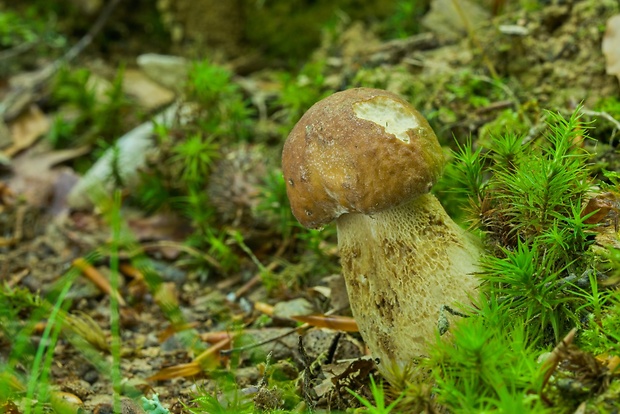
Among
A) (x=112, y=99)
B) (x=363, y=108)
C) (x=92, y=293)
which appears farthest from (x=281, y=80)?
(x=363, y=108)

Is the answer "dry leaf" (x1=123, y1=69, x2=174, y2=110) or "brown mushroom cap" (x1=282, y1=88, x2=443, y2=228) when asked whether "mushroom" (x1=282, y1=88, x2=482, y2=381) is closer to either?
"brown mushroom cap" (x1=282, y1=88, x2=443, y2=228)

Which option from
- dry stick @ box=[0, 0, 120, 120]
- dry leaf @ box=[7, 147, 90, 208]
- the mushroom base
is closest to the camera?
the mushroom base

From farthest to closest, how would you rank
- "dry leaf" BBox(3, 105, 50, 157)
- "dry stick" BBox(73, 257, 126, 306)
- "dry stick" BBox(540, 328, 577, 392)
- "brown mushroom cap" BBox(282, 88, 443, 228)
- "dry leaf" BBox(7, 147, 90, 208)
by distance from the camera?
"dry leaf" BBox(3, 105, 50, 157) < "dry leaf" BBox(7, 147, 90, 208) < "dry stick" BBox(73, 257, 126, 306) < "brown mushroom cap" BBox(282, 88, 443, 228) < "dry stick" BBox(540, 328, 577, 392)

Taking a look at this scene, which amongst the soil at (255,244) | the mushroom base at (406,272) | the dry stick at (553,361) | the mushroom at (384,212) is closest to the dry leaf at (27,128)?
the soil at (255,244)

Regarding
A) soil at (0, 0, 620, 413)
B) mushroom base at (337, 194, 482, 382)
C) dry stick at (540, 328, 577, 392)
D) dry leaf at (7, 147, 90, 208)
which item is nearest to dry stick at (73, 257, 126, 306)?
soil at (0, 0, 620, 413)

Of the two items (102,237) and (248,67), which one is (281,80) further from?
(102,237)

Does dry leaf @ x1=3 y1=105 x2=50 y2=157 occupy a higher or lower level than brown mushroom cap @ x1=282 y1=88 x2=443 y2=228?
lower

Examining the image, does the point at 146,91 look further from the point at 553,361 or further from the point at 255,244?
the point at 553,361

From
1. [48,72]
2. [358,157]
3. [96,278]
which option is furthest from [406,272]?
[48,72]
